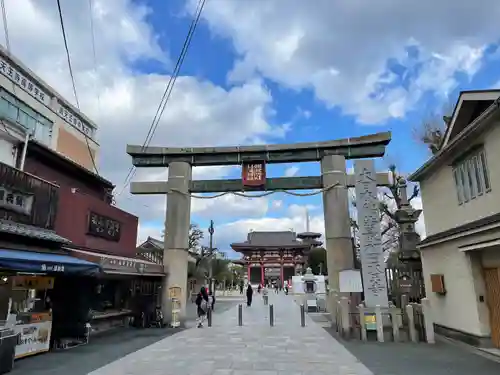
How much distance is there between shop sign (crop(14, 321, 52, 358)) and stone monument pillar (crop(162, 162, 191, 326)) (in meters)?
6.08

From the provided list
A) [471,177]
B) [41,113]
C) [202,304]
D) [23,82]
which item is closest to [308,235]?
[41,113]

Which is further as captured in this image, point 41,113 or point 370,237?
point 41,113

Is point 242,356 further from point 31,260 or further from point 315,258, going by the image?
point 315,258

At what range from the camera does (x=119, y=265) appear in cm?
1204

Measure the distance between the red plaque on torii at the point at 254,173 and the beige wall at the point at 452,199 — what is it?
6456mm

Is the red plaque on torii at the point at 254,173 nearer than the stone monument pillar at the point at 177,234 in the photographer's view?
No

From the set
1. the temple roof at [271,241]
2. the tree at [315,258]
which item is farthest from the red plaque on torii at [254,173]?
the tree at [315,258]

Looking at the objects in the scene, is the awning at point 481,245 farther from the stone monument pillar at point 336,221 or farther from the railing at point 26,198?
the railing at point 26,198

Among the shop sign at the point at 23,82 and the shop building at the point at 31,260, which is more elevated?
the shop sign at the point at 23,82

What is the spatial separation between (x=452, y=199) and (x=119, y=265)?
1103cm

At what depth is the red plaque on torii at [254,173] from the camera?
1625 cm

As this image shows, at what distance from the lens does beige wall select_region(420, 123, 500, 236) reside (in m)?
9.48

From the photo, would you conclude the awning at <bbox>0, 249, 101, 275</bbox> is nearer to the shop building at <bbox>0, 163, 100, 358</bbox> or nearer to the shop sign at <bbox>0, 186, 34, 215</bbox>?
the shop building at <bbox>0, 163, 100, 358</bbox>

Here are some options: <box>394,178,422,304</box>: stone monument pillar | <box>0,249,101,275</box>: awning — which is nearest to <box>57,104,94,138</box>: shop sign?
<box>0,249,101,275</box>: awning
